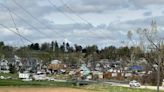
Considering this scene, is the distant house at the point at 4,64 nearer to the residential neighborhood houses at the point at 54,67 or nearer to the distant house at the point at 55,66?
the residential neighborhood houses at the point at 54,67

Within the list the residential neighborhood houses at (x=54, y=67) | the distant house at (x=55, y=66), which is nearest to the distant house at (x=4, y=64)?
the residential neighborhood houses at (x=54, y=67)

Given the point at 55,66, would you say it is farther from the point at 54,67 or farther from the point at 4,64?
the point at 4,64

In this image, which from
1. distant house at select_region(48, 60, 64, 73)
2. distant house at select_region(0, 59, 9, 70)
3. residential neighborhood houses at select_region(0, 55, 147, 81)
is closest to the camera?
residential neighborhood houses at select_region(0, 55, 147, 81)

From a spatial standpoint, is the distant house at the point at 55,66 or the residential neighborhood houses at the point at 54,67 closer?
the residential neighborhood houses at the point at 54,67

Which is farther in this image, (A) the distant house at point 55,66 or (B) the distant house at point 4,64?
(B) the distant house at point 4,64

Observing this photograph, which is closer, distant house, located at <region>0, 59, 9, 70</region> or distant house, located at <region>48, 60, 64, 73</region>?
distant house, located at <region>48, 60, 64, 73</region>

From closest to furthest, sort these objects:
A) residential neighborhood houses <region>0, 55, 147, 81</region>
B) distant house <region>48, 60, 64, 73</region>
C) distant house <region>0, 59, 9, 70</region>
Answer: residential neighborhood houses <region>0, 55, 147, 81</region> → distant house <region>48, 60, 64, 73</region> → distant house <region>0, 59, 9, 70</region>

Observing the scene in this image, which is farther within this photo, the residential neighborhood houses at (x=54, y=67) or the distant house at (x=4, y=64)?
the distant house at (x=4, y=64)

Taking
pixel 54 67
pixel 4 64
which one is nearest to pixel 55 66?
pixel 54 67

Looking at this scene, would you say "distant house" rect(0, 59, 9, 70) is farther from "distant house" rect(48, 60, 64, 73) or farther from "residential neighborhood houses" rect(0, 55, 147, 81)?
"distant house" rect(48, 60, 64, 73)

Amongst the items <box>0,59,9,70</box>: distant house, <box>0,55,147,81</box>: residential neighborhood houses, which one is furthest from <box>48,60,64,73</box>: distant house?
<box>0,59,9,70</box>: distant house

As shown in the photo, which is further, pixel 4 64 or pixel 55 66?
pixel 4 64

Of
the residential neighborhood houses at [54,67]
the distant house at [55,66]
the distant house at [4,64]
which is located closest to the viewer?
the residential neighborhood houses at [54,67]

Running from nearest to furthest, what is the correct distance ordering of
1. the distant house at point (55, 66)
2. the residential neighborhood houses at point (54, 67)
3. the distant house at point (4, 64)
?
1. the residential neighborhood houses at point (54, 67)
2. the distant house at point (55, 66)
3. the distant house at point (4, 64)
